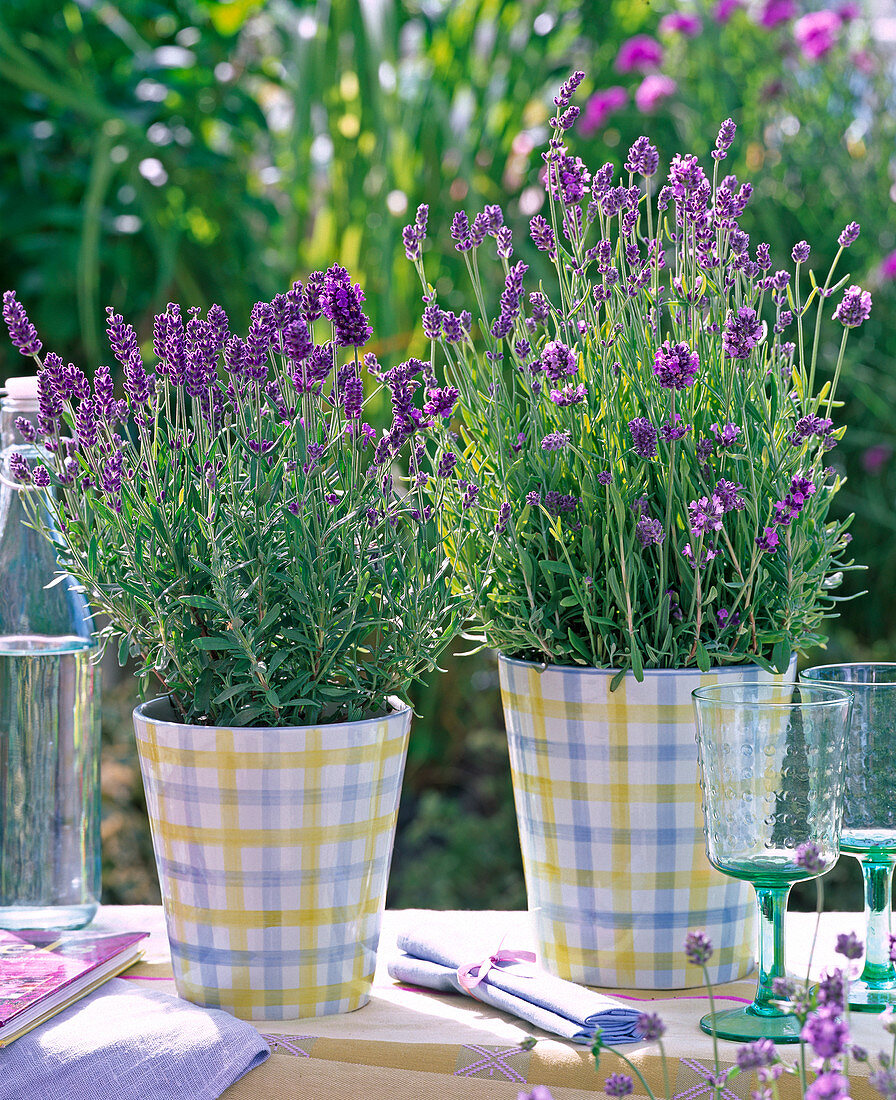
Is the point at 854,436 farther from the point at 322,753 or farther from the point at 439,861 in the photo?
the point at 322,753

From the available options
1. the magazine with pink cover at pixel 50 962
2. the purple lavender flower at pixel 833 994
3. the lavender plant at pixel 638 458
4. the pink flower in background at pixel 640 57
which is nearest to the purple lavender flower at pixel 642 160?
the lavender plant at pixel 638 458

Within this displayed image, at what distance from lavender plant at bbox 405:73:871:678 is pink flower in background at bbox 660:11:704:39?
1.73 metres

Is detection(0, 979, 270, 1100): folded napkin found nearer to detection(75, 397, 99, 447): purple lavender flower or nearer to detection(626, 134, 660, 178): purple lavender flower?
detection(75, 397, 99, 447): purple lavender flower

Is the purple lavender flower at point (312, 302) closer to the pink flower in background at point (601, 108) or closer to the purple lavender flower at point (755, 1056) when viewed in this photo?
the purple lavender flower at point (755, 1056)

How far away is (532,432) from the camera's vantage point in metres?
0.70

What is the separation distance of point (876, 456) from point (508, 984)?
1.76 metres

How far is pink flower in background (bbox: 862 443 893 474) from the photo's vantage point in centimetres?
221

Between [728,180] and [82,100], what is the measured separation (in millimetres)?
1626

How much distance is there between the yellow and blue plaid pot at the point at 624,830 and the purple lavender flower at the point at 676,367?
6.5 inches

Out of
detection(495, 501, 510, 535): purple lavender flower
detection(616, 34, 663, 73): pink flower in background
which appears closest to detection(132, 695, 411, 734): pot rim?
detection(495, 501, 510, 535): purple lavender flower

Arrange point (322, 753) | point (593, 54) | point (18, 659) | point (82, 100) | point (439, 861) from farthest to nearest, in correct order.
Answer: point (593, 54)
point (439, 861)
point (82, 100)
point (18, 659)
point (322, 753)

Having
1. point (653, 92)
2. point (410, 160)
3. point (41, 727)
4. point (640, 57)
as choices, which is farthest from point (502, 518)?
point (640, 57)

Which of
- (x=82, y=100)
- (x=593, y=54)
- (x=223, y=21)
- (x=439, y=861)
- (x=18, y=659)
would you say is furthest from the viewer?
(x=593, y=54)

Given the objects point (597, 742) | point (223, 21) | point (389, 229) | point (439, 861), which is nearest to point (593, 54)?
point (223, 21)
